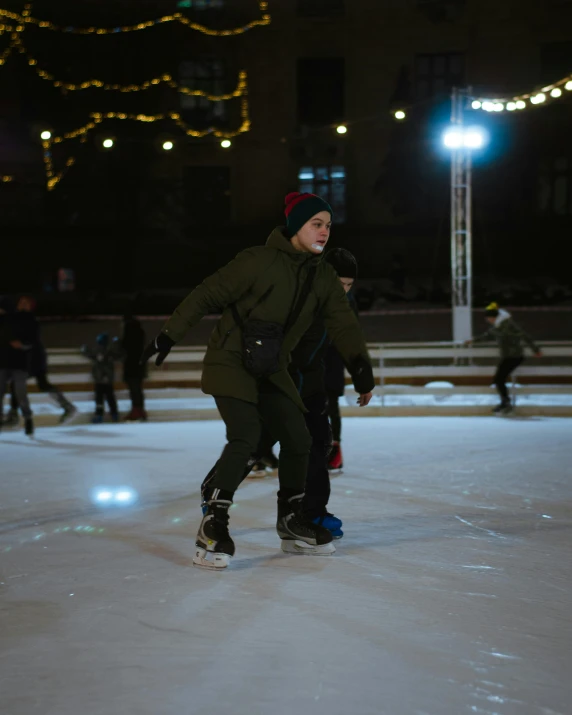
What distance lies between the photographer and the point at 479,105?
487 inches

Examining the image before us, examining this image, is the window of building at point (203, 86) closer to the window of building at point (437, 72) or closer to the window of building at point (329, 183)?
the window of building at point (329, 183)

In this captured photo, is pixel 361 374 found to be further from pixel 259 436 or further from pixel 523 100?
pixel 523 100

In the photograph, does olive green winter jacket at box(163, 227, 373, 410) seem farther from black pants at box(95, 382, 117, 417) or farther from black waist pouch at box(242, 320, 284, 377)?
black pants at box(95, 382, 117, 417)

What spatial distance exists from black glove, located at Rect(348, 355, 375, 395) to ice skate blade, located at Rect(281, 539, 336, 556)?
0.68 m

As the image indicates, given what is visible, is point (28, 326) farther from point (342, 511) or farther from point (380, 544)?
point (380, 544)

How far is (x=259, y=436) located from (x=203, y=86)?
19.4 metres

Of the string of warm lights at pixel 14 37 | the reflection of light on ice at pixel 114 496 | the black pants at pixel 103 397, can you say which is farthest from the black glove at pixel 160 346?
the string of warm lights at pixel 14 37

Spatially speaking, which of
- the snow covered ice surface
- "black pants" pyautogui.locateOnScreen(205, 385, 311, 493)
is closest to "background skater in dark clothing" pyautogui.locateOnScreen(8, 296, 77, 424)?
the snow covered ice surface

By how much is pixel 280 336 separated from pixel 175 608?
1.18m

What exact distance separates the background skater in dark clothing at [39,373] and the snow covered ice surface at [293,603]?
143 inches

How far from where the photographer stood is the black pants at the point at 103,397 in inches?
440

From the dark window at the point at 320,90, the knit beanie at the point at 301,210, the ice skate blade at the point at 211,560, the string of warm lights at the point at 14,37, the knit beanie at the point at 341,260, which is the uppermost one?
the string of warm lights at the point at 14,37

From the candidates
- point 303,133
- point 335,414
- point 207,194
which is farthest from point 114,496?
point 207,194

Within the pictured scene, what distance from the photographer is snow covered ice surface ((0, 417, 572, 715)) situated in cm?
249
